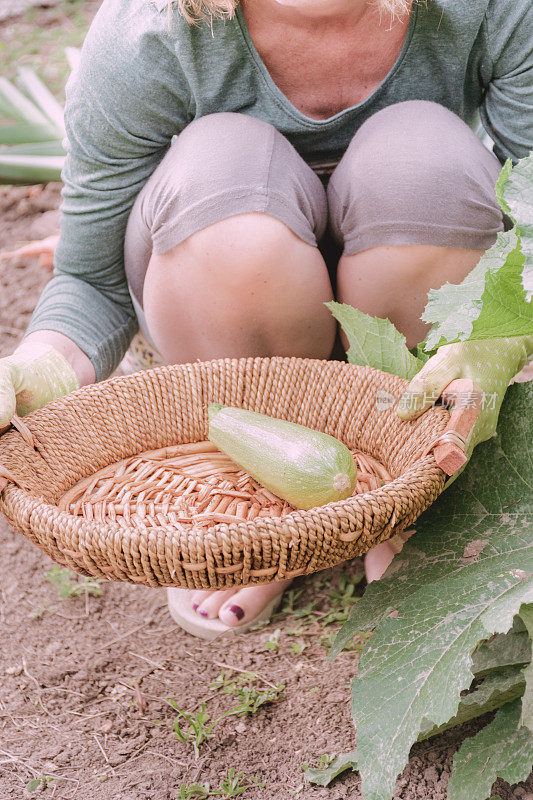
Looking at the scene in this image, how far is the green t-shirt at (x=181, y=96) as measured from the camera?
140 centimetres

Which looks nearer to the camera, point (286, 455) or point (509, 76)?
point (286, 455)

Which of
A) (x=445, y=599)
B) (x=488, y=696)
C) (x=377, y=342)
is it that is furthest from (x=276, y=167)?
(x=488, y=696)

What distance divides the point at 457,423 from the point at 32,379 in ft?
2.16

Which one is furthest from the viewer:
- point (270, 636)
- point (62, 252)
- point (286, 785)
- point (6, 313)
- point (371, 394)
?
point (6, 313)

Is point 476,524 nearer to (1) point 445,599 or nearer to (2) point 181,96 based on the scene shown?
(1) point 445,599

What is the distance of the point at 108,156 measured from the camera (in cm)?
152

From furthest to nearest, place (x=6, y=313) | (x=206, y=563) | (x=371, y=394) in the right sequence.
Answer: (x=6, y=313) → (x=371, y=394) → (x=206, y=563)

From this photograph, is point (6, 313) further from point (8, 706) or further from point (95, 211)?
point (8, 706)

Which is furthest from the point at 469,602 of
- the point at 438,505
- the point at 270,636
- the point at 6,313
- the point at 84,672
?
the point at 6,313

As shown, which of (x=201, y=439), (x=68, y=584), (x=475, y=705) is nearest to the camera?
(x=475, y=705)

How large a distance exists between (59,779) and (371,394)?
704 millimetres

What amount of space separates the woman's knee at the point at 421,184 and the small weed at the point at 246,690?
0.70m

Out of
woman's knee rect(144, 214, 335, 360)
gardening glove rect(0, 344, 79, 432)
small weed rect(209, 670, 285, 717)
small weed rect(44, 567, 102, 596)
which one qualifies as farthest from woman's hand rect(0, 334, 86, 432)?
small weed rect(209, 670, 285, 717)

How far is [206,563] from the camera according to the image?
3.24 ft
